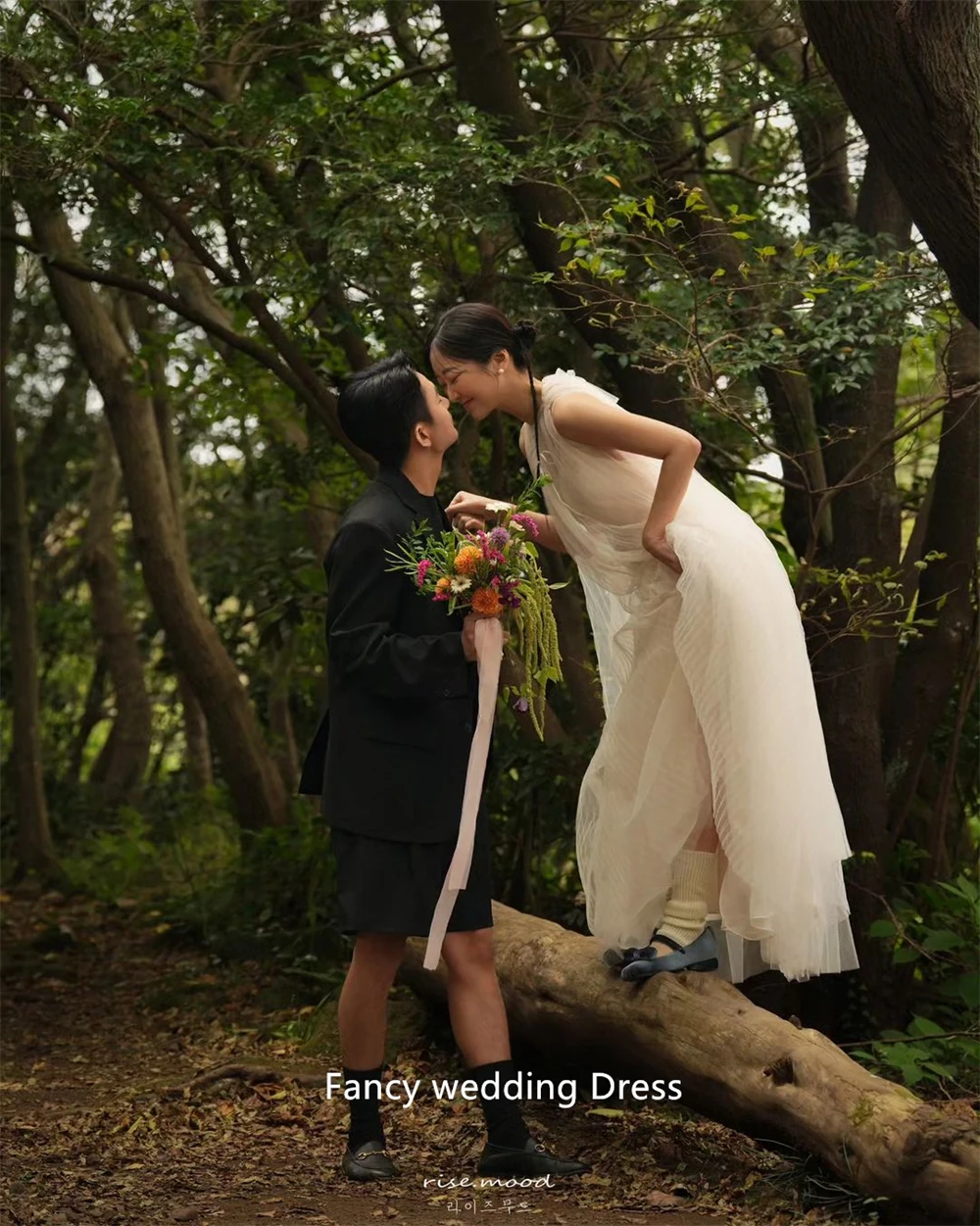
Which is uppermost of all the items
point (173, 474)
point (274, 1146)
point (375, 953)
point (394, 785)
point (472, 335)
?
point (173, 474)

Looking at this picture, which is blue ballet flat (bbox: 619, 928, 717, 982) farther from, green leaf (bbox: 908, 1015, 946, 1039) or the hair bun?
the hair bun

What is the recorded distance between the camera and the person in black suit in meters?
3.88

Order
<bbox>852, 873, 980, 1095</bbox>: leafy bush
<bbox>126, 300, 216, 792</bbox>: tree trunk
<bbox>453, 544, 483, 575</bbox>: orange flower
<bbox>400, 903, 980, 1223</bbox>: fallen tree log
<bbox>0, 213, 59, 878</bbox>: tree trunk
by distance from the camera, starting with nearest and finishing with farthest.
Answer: <bbox>400, 903, 980, 1223</bbox>: fallen tree log
<bbox>453, 544, 483, 575</bbox>: orange flower
<bbox>852, 873, 980, 1095</bbox>: leafy bush
<bbox>126, 300, 216, 792</bbox>: tree trunk
<bbox>0, 213, 59, 878</bbox>: tree trunk

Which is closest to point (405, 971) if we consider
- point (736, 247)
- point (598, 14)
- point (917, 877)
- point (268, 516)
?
point (917, 877)

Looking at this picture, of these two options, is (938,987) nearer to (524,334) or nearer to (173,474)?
(524,334)

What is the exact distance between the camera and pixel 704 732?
4.16 m

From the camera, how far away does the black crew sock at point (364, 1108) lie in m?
4.00

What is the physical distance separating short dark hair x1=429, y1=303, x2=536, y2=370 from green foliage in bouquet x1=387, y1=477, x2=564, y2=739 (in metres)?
0.43

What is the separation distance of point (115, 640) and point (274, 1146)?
27.2 feet

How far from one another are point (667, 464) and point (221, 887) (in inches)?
215

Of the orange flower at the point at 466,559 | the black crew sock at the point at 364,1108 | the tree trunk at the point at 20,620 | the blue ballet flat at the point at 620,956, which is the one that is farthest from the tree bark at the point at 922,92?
the tree trunk at the point at 20,620

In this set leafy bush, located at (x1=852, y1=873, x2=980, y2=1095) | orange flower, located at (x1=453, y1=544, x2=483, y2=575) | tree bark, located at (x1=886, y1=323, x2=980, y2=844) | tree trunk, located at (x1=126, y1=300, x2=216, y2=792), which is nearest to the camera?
orange flower, located at (x1=453, y1=544, x2=483, y2=575)

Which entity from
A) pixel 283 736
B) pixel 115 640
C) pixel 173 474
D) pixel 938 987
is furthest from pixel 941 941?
pixel 115 640

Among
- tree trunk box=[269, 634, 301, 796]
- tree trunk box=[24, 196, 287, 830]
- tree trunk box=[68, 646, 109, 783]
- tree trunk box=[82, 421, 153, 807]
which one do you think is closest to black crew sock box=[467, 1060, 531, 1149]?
tree trunk box=[24, 196, 287, 830]
